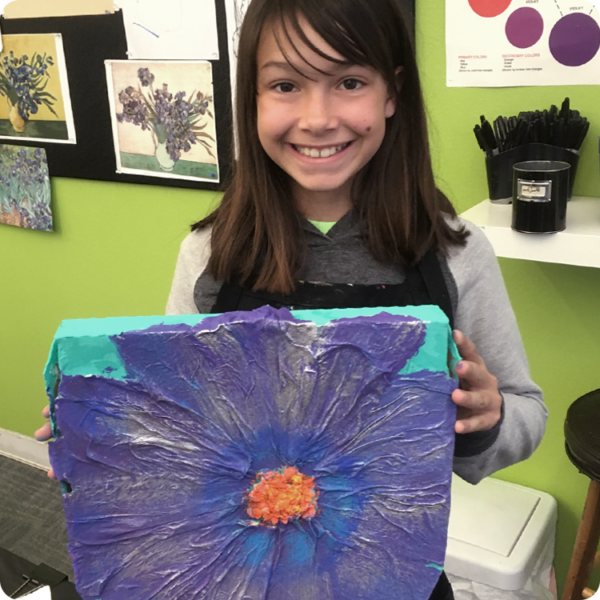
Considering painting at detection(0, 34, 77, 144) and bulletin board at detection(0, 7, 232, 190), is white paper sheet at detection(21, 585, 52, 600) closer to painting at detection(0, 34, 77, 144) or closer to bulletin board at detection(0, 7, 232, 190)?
bulletin board at detection(0, 7, 232, 190)

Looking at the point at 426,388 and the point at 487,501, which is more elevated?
the point at 426,388

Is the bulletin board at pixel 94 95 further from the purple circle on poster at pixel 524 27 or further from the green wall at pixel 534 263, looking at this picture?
the purple circle on poster at pixel 524 27

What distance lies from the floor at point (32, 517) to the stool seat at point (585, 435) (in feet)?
5.01

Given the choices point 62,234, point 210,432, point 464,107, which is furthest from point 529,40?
point 62,234

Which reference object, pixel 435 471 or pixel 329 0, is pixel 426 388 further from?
pixel 329 0

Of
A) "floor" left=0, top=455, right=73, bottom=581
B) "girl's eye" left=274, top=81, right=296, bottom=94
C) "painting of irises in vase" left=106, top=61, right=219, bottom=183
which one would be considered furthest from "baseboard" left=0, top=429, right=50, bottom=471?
"girl's eye" left=274, top=81, right=296, bottom=94

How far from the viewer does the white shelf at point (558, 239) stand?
1.06m

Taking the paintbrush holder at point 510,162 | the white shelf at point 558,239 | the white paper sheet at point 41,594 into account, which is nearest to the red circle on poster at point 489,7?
the paintbrush holder at point 510,162

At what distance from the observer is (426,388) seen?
574 millimetres

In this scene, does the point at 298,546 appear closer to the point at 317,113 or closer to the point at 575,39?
the point at 317,113

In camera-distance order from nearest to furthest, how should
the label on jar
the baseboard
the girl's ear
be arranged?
the girl's ear, the label on jar, the baseboard

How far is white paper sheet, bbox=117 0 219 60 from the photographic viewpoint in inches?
59.5

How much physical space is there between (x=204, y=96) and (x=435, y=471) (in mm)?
1257

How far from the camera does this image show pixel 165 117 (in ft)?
5.47
